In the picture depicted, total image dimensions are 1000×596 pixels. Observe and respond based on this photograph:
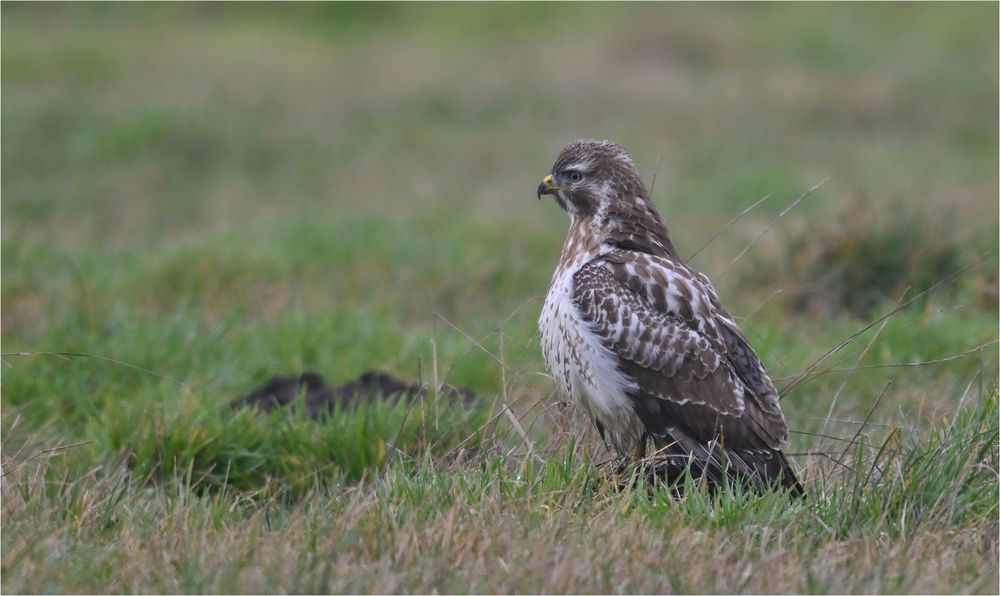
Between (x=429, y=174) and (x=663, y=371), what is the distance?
382 inches

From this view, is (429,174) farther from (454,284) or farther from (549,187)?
(549,187)

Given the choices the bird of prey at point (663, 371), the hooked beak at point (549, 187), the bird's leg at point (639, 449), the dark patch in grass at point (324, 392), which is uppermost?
the hooked beak at point (549, 187)

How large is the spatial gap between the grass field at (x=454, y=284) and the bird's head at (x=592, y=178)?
555 millimetres

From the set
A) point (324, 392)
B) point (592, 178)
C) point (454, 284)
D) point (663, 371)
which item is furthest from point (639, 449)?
point (454, 284)

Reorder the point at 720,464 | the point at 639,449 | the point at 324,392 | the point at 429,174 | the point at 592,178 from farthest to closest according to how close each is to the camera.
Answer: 1. the point at 429,174
2. the point at 324,392
3. the point at 592,178
4. the point at 639,449
5. the point at 720,464

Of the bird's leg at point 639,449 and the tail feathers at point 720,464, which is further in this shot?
the bird's leg at point 639,449

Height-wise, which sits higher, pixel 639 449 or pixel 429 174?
pixel 639 449

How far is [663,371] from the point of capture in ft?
16.3

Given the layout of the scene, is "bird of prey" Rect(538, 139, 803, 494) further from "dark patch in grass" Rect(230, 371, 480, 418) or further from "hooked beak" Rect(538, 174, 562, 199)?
"dark patch in grass" Rect(230, 371, 480, 418)

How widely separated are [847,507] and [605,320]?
1087 millimetres

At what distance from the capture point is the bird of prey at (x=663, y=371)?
4914 mm

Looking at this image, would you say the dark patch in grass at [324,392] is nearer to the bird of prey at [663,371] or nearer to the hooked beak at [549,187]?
the hooked beak at [549,187]

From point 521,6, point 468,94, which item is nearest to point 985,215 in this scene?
point 468,94

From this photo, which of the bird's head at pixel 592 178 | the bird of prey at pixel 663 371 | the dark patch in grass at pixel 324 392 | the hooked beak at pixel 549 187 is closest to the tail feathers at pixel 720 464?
the bird of prey at pixel 663 371
